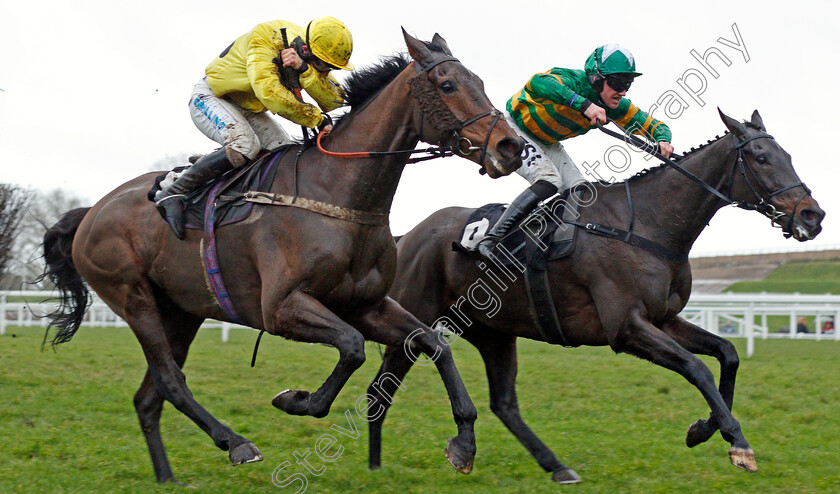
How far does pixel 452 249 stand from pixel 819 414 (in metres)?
3.92

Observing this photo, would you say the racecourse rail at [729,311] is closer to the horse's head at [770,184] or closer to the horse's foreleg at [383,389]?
the horse's foreleg at [383,389]

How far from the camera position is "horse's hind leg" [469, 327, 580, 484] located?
584cm

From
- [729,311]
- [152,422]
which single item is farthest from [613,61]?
[729,311]

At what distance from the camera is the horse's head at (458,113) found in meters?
4.24

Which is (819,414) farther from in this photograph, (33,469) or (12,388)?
(12,388)

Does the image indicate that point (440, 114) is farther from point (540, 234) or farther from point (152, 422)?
point (152, 422)

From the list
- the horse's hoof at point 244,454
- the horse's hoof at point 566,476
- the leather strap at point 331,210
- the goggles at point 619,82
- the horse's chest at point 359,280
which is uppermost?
Answer: the goggles at point 619,82

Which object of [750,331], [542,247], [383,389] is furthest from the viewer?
[750,331]

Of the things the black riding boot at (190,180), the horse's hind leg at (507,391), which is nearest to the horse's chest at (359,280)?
the black riding boot at (190,180)

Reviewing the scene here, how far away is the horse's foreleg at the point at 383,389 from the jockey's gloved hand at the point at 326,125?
5.63 feet

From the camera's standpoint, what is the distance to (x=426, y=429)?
7.29 m

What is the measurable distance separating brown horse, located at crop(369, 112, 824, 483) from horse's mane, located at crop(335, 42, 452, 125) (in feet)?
5.50

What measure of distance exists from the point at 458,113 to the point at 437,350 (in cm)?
125

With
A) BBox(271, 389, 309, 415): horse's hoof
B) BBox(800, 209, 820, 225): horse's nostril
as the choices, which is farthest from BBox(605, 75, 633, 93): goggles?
BBox(271, 389, 309, 415): horse's hoof
